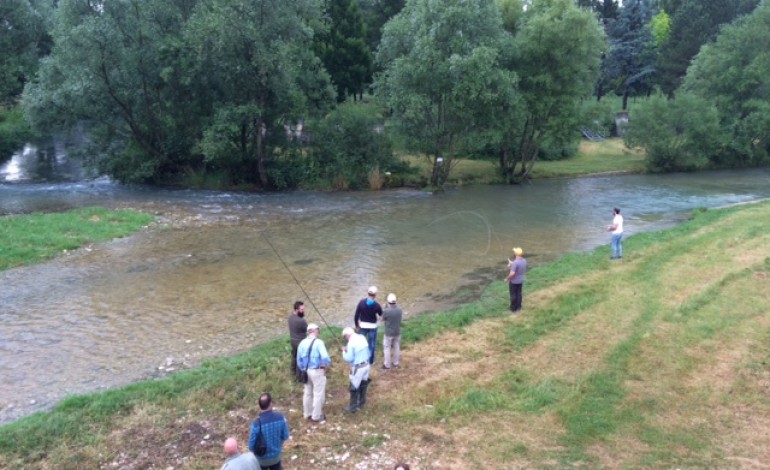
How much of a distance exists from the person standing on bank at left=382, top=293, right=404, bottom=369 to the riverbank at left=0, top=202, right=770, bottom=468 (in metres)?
0.27

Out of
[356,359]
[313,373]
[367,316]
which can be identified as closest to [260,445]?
[313,373]

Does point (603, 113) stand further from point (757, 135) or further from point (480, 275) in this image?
point (480, 275)

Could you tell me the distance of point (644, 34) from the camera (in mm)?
66000

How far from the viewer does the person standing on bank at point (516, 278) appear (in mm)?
15305

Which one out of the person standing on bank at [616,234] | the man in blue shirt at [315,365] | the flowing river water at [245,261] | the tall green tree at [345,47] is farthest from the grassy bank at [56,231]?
the tall green tree at [345,47]

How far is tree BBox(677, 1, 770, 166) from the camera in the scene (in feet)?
151

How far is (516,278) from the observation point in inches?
609

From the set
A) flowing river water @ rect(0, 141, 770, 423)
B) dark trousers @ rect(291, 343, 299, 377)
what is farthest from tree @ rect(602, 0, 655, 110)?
dark trousers @ rect(291, 343, 299, 377)

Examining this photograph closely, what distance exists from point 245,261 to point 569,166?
103 ft

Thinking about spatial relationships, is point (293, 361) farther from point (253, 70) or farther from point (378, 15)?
point (378, 15)

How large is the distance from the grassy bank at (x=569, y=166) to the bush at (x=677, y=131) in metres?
1.85

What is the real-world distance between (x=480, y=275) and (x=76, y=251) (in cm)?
1472

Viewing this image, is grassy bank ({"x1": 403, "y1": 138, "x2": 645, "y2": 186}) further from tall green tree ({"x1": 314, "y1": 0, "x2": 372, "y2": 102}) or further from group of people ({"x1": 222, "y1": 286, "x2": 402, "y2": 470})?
group of people ({"x1": 222, "y1": 286, "x2": 402, "y2": 470})

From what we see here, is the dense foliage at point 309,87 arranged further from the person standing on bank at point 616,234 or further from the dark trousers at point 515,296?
the dark trousers at point 515,296
